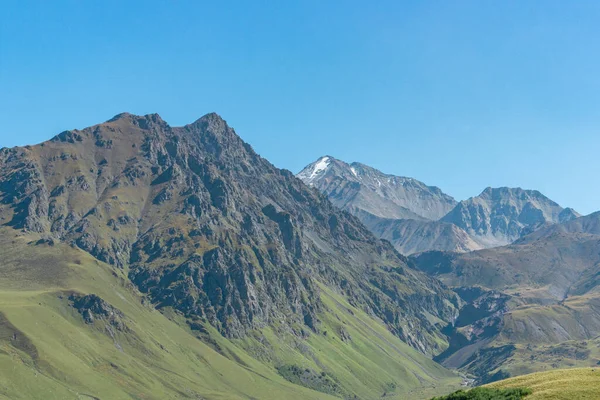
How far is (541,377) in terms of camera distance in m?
123

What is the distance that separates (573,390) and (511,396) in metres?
10.5

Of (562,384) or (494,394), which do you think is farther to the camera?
(494,394)

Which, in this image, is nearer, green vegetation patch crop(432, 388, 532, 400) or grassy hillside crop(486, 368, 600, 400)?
grassy hillside crop(486, 368, 600, 400)

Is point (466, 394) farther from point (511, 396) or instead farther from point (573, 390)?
point (573, 390)

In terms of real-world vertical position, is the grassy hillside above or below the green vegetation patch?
above

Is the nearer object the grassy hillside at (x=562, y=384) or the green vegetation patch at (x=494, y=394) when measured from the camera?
the grassy hillside at (x=562, y=384)

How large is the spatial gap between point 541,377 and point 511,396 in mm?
12937

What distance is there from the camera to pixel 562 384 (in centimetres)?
11138

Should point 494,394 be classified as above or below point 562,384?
below

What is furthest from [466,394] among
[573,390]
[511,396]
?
[573,390]

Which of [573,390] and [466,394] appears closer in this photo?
[573,390]

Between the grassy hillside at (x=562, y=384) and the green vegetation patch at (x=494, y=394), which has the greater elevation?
the grassy hillside at (x=562, y=384)

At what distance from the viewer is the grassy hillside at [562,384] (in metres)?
105

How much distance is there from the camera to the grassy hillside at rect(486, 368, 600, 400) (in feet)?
346
